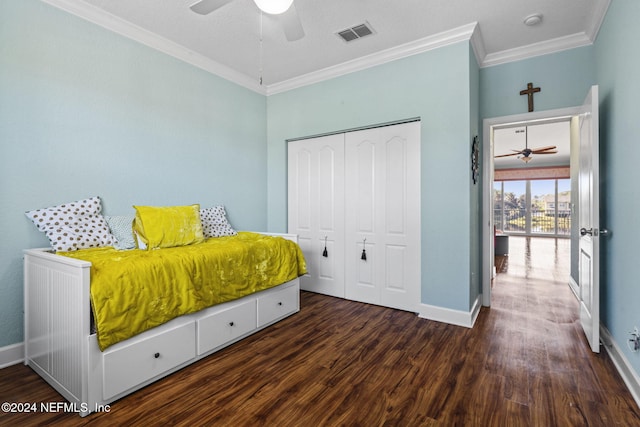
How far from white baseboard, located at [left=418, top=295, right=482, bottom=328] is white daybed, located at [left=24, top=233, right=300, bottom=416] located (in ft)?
5.96

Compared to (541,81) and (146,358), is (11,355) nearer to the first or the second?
(146,358)

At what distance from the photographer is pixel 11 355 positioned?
210 centimetres

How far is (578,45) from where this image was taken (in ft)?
9.50

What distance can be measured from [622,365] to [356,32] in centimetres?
316

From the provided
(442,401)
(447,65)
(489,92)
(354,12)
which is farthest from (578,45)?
(442,401)

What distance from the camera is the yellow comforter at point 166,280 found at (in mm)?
1669

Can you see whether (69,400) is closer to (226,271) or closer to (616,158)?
(226,271)

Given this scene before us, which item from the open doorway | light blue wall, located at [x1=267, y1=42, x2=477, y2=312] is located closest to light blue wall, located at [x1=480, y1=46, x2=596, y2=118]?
light blue wall, located at [x1=267, y1=42, x2=477, y2=312]

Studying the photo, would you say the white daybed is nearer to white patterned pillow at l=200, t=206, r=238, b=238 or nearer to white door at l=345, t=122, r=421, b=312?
white patterned pillow at l=200, t=206, r=238, b=238

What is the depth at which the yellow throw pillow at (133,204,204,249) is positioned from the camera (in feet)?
8.06

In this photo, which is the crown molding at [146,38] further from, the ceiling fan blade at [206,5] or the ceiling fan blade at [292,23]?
the ceiling fan blade at [292,23]

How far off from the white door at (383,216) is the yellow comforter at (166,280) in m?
1.07

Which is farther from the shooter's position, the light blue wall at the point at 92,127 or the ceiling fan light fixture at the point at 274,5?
the light blue wall at the point at 92,127

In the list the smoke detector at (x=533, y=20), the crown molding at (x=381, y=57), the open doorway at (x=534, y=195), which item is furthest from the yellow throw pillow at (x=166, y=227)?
the open doorway at (x=534, y=195)
